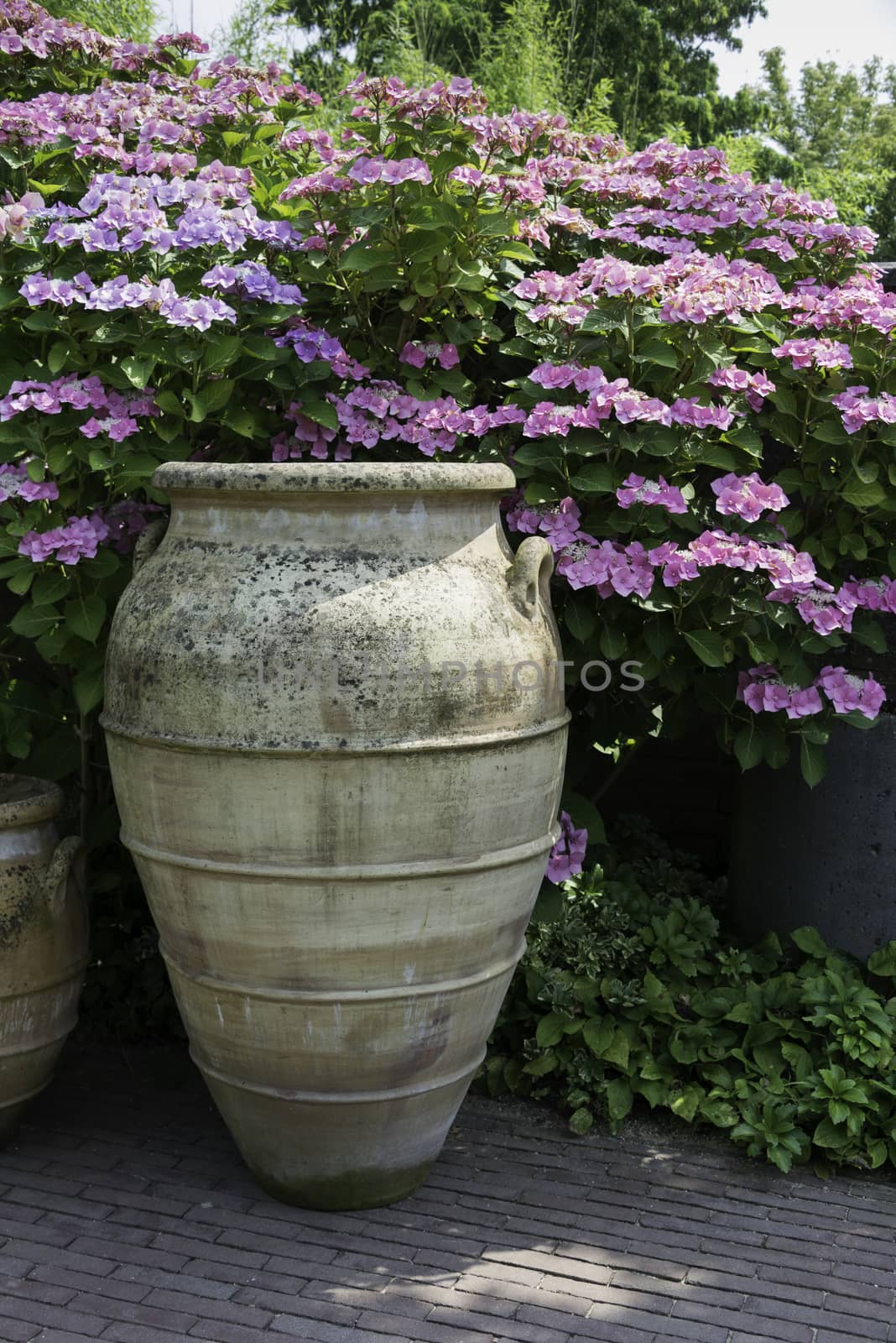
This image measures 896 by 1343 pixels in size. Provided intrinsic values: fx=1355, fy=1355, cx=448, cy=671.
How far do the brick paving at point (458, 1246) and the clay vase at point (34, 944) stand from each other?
0.21 metres

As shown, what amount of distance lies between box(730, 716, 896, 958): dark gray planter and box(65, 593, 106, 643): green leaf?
66.9 inches

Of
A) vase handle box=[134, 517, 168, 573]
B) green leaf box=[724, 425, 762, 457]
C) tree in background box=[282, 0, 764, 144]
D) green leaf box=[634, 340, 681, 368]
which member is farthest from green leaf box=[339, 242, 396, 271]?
tree in background box=[282, 0, 764, 144]

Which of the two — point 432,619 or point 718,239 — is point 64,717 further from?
point 718,239

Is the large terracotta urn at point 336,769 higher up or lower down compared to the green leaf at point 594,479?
lower down

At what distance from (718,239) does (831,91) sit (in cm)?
2509

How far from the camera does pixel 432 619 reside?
2.24 meters

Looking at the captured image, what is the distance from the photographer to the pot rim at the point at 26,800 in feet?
8.54

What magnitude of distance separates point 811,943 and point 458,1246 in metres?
1.18

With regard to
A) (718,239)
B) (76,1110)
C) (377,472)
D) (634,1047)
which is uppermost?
(718,239)

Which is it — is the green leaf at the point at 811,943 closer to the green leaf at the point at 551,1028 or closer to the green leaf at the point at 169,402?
the green leaf at the point at 551,1028

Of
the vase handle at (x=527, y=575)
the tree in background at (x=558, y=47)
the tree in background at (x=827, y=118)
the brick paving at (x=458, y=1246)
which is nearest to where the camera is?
the brick paving at (x=458, y=1246)

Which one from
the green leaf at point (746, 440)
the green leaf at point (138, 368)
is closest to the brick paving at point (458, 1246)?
the green leaf at point (746, 440)

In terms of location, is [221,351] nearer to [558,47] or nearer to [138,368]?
[138,368]

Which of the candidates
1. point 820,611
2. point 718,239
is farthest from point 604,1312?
point 718,239
